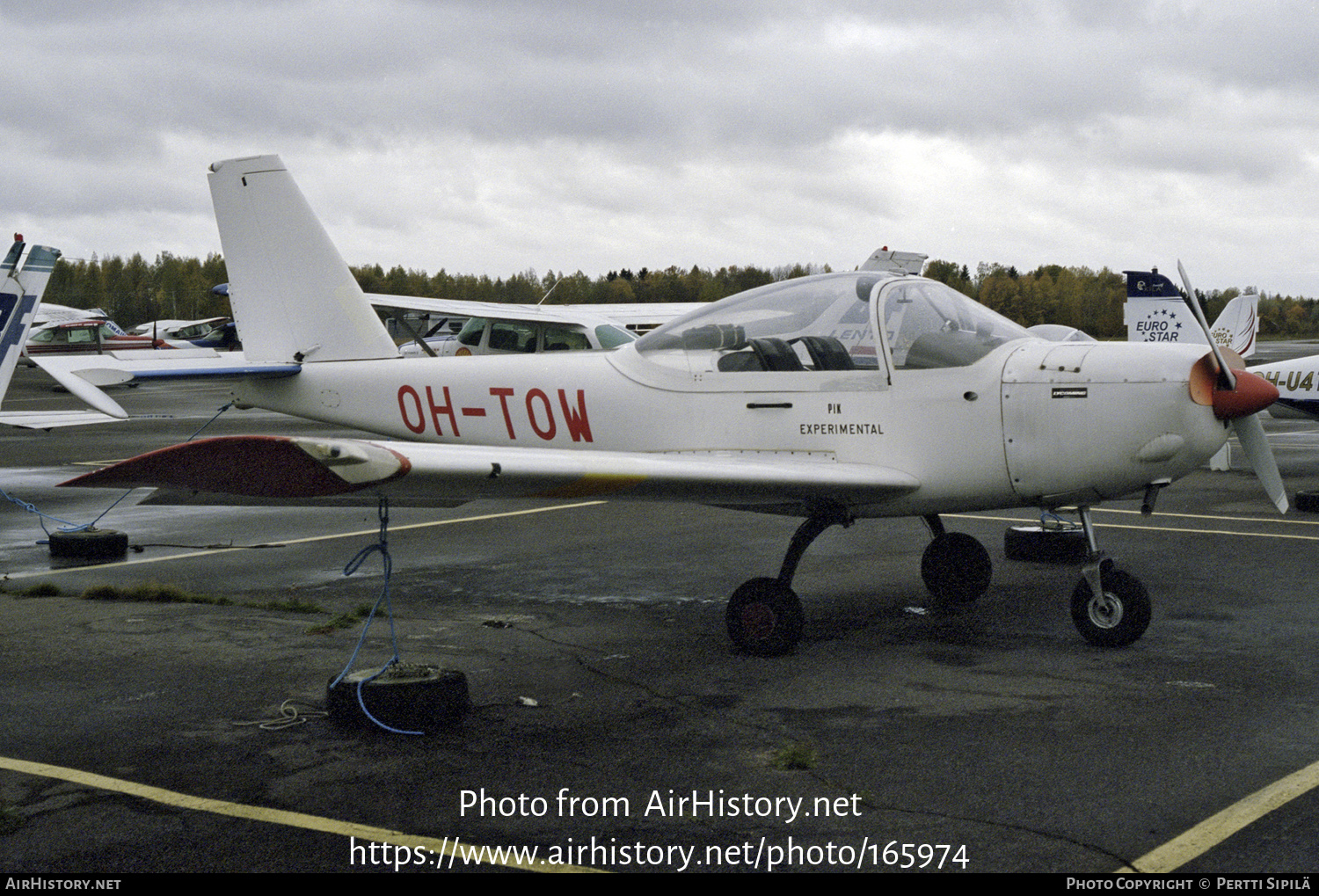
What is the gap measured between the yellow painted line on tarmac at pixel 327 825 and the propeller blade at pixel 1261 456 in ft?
15.8

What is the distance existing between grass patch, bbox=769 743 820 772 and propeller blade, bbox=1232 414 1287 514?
345cm

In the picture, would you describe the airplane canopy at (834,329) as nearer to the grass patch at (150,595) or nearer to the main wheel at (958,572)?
the main wheel at (958,572)

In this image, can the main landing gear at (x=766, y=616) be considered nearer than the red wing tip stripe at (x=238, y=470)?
No

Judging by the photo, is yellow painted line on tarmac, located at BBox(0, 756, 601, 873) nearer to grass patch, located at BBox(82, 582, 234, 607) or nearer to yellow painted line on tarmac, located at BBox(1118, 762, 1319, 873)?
yellow painted line on tarmac, located at BBox(1118, 762, 1319, 873)

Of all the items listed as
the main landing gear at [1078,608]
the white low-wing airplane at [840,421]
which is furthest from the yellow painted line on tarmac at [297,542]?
the main landing gear at [1078,608]

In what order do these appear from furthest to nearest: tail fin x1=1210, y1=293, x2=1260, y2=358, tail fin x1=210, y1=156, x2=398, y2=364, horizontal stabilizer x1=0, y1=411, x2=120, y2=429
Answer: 1. tail fin x1=1210, y1=293, x2=1260, y2=358
2. horizontal stabilizer x1=0, y1=411, x2=120, y2=429
3. tail fin x1=210, y1=156, x2=398, y2=364

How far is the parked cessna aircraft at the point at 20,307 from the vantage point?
11.5 m

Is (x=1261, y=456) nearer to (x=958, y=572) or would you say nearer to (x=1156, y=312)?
(x=958, y=572)

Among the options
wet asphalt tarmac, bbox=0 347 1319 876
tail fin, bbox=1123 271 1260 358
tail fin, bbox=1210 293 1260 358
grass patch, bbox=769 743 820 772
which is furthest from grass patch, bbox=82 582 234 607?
tail fin, bbox=1210 293 1260 358

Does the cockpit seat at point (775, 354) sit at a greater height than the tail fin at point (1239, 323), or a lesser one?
lesser

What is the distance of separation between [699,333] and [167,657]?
3555mm

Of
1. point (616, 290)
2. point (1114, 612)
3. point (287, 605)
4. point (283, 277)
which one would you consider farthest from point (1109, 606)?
point (616, 290)

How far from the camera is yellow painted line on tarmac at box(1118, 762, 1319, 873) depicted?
11.6 ft

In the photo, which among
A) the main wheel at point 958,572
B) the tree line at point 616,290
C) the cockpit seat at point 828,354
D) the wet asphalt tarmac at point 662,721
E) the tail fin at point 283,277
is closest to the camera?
the wet asphalt tarmac at point 662,721
